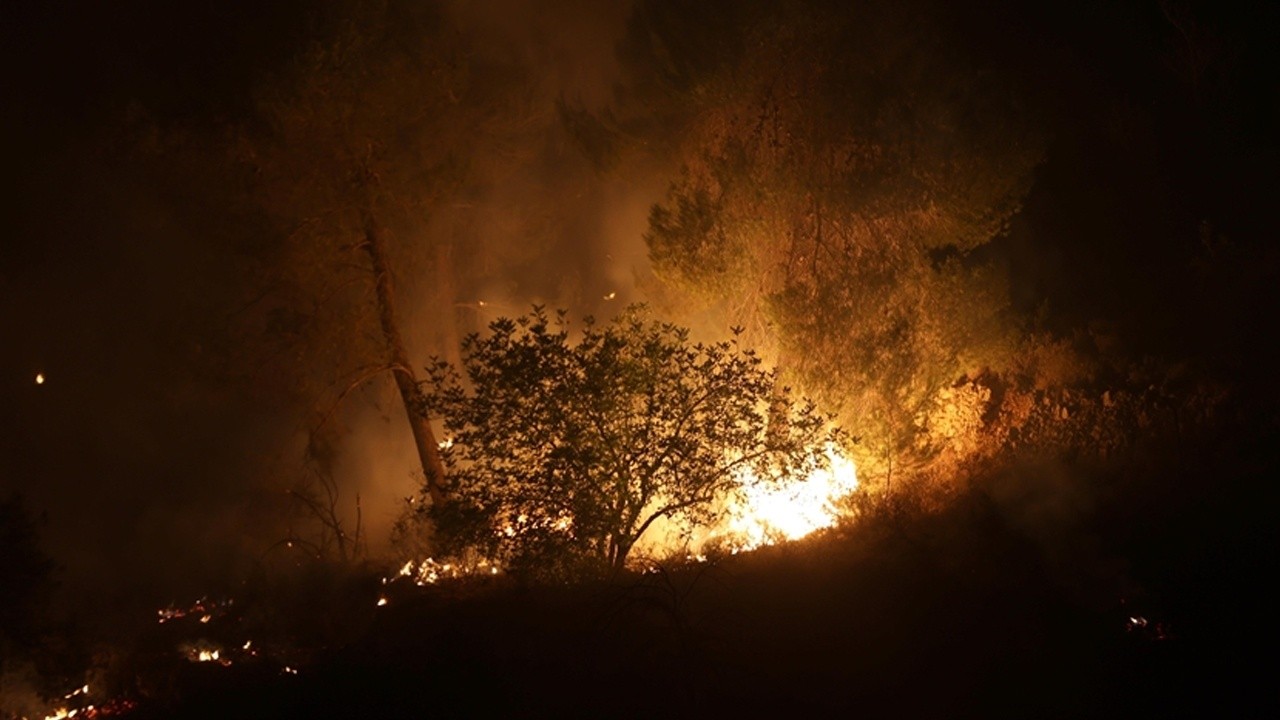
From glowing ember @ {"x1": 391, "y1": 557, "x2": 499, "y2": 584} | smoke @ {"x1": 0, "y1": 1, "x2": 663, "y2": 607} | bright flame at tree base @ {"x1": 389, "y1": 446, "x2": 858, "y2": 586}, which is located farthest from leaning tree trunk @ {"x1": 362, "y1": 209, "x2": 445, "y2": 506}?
bright flame at tree base @ {"x1": 389, "y1": 446, "x2": 858, "y2": 586}

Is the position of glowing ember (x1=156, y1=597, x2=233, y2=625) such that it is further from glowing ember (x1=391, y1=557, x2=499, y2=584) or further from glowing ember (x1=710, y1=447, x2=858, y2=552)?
glowing ember (x1=710, y1=447, x2=858, y2=552)

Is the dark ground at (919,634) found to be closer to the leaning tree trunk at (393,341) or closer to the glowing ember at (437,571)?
the glowing ember at (437,571)

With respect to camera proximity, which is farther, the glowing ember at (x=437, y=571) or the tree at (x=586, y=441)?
the glowing ember at (x=437, y=571)

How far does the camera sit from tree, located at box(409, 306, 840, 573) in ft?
33.6

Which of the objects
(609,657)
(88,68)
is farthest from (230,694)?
(88,68)

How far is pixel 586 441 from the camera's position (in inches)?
407

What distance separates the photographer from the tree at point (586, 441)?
10.2 m

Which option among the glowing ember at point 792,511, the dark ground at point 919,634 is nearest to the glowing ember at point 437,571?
the dark ground at point 919,634

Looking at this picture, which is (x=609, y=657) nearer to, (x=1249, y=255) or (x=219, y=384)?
(x=219, y=384)

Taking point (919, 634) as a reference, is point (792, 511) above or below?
above

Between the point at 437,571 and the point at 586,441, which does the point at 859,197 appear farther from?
the point at 437,571

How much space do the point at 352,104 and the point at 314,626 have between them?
6763 mm

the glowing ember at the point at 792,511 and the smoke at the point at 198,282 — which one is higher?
the smoke at the point at 198,282

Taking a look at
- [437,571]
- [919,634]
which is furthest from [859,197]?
[437,571]
